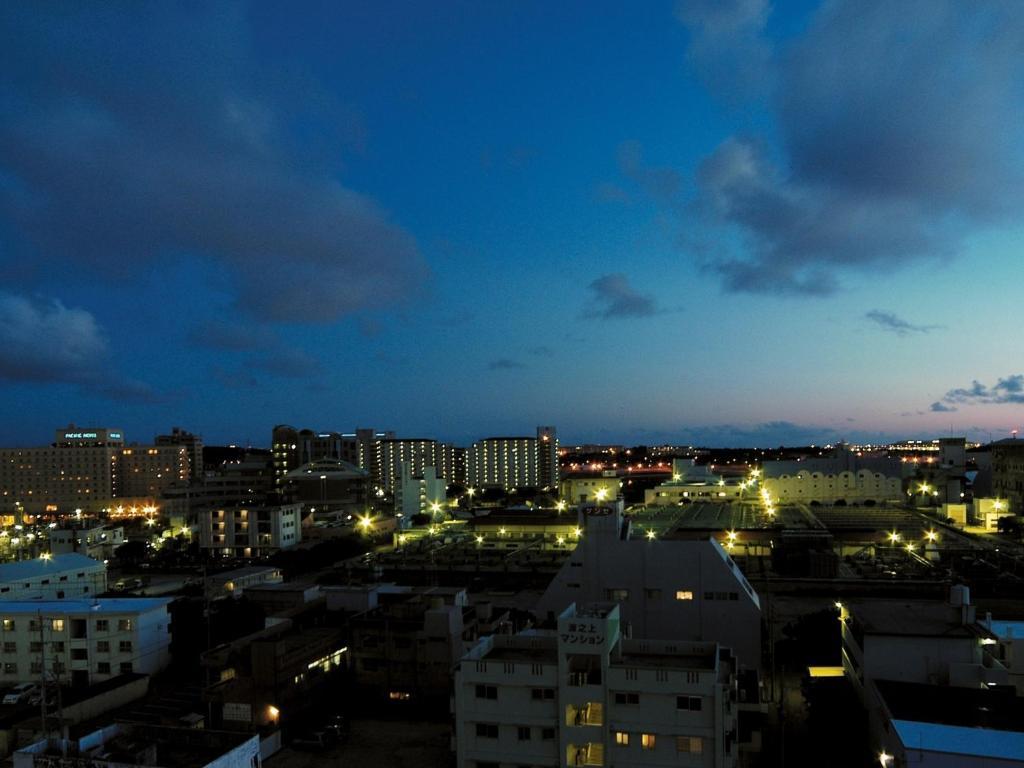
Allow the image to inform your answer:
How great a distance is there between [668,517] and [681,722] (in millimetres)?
24928

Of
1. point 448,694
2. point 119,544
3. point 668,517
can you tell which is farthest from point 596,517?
point 119,544

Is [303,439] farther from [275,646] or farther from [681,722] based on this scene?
[681,722]

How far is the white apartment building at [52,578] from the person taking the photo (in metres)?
19.8

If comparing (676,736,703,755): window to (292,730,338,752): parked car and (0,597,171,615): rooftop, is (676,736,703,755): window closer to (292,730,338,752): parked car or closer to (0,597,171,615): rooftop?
(292,730,338,752): parked car

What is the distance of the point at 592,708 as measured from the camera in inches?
356

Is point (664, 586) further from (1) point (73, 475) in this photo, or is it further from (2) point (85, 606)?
(1) point (73, 475)

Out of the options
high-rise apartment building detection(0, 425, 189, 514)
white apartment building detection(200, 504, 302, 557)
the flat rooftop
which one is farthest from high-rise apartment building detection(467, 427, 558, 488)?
the flat rooftop

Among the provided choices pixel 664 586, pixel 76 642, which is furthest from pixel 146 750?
pixel 664 586

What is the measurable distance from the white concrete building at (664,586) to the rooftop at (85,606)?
8502mm

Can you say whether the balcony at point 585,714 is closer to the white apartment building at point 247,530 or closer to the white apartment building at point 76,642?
the white apartment building at point 76,642

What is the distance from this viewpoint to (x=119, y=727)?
307 inches

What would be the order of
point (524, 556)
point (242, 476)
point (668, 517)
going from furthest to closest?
1. point (242, 476)
2. point (668, 517)
3. point (524, 556)

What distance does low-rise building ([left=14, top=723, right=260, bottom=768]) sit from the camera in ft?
22.1

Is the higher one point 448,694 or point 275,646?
point 275,646
